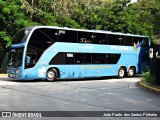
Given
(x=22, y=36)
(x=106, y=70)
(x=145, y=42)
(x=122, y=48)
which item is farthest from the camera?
(x=145, y=42)

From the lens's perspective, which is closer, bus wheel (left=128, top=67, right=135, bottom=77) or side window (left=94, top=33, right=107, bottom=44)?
side window (left=94, top=33, right=107, bottom=44)

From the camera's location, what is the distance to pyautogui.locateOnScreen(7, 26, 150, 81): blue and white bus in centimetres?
2066

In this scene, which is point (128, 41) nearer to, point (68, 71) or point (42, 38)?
point (68, 71)

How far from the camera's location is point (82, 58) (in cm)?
2344

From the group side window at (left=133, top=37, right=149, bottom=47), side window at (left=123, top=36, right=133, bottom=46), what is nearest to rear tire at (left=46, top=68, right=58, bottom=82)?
side window at (left=123, top=36, right=133, bottom=46)

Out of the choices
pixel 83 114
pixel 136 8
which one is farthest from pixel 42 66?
pixel 136 8

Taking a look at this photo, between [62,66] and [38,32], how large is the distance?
312 cm

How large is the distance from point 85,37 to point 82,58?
1599 mm

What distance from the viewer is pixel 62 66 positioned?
73.0ft

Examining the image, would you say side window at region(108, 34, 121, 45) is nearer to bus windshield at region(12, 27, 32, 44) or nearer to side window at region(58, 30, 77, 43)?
side window at region(58, 30, 77, 43)

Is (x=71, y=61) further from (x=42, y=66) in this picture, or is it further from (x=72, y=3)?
(x=72, y=3)

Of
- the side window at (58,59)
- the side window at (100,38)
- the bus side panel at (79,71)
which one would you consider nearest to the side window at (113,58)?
the side window at (100,38)

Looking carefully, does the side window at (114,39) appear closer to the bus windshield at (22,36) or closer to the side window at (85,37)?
the side window at (85,37)

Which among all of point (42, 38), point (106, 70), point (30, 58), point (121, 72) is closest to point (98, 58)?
point (106, 70)
